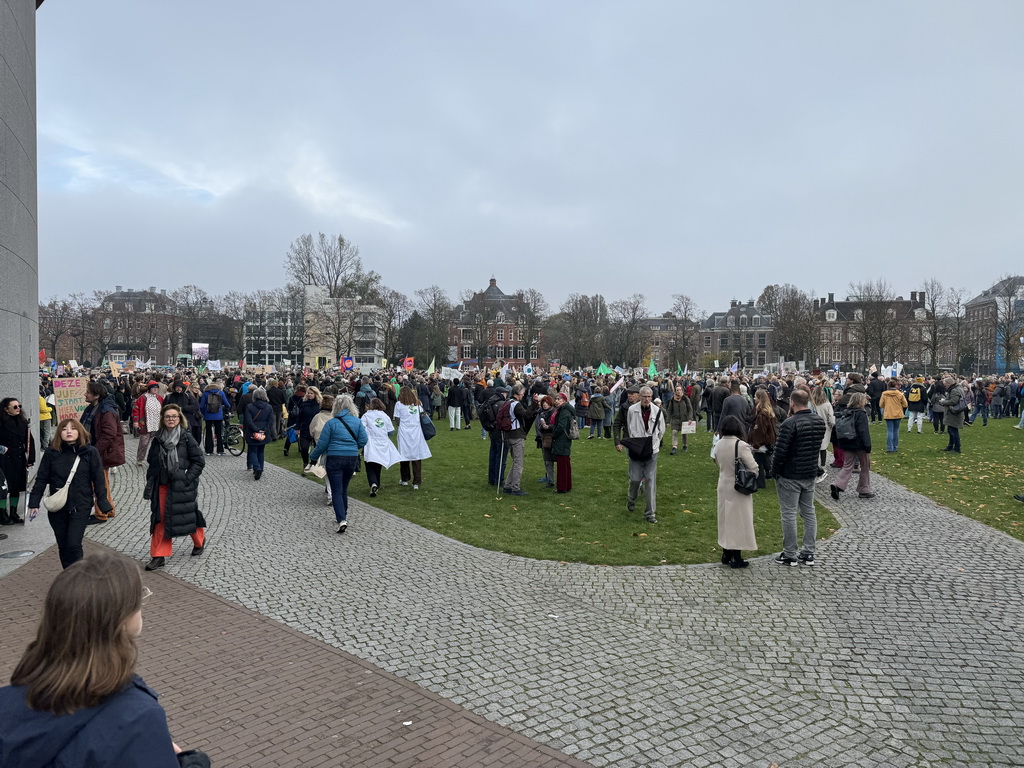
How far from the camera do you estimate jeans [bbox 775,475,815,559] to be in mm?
8281

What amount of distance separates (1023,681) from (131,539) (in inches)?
393

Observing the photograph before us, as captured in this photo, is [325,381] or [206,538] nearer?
[206,538]

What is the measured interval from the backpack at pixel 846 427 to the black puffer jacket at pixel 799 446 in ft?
13.5

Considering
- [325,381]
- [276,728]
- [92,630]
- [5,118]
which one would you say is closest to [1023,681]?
[276,728]

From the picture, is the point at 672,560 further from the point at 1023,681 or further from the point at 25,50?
the point at 25,50

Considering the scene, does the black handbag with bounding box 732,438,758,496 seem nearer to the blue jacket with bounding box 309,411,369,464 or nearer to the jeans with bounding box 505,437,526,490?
the jeans with bounding box 505,437,526,490

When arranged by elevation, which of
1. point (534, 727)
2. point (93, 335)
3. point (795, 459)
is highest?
point (93, 335)

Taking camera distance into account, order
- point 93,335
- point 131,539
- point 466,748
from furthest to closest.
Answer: point 93,335, point 131,539, point 466,748

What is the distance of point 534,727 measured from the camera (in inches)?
183

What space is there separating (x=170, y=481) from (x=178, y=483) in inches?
3.5

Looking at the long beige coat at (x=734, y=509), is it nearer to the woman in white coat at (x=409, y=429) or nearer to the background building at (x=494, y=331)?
the woman in white coat at (x=409, y=429)

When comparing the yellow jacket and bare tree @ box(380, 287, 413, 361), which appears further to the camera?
bare tree @ box(380, 287, 413, 361)

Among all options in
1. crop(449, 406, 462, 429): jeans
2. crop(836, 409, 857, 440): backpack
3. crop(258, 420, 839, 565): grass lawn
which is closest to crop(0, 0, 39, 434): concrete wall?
crop(258, 420, 839, 565): grass lawn

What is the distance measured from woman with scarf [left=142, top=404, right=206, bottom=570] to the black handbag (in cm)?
616
